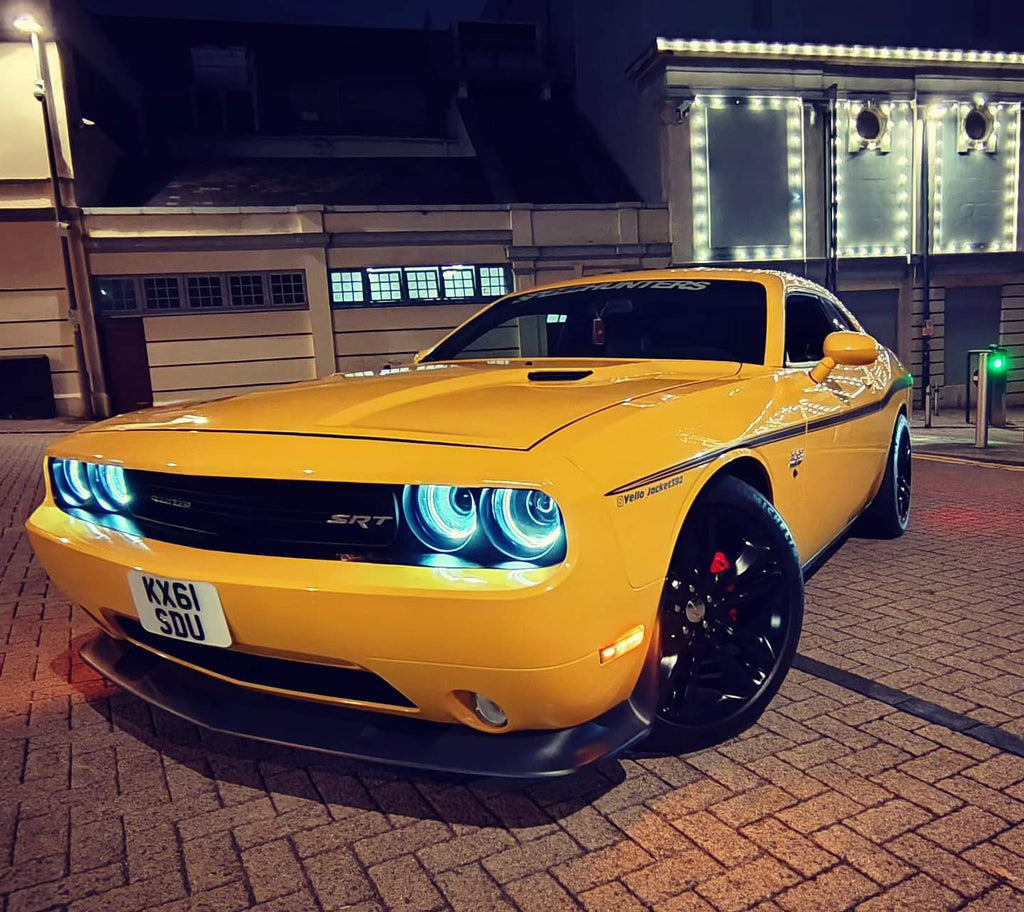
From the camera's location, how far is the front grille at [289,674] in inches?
76.5

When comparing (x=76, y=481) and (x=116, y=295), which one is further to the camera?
(x=116, y=295)

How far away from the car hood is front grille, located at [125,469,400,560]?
151 mm

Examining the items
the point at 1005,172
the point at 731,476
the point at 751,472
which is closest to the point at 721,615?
the point at 731,476

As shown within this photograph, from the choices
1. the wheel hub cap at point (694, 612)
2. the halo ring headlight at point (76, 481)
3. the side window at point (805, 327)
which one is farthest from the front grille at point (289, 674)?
the side window at point (805, 327)

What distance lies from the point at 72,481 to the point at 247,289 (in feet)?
50.5

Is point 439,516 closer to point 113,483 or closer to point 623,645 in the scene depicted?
point 623,645

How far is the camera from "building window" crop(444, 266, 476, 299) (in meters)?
18.0

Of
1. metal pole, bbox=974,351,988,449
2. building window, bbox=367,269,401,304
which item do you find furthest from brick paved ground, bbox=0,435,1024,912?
building window, bbox=367,269,401,304

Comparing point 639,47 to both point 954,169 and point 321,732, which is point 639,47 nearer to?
point 954,169

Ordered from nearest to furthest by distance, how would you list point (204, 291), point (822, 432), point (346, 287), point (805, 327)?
point (822, 432) → point (805, 327) → point (204, 291) → point (346, 287)

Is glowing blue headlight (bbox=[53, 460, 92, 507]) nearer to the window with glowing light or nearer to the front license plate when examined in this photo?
the front license plate

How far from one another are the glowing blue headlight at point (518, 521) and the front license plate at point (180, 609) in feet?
2.36

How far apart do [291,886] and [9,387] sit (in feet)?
56.3

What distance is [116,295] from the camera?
16391 millimetres
